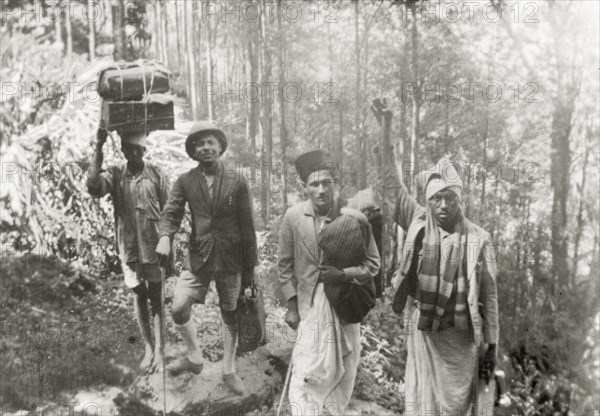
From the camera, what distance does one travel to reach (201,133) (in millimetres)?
3756

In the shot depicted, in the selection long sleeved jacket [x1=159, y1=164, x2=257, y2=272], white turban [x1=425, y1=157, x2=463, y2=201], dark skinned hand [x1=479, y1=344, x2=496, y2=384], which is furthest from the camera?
long sleeved jacket [x1=159, y1=164, x2=257, y2=272]

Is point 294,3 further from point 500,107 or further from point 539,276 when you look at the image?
point 539,276

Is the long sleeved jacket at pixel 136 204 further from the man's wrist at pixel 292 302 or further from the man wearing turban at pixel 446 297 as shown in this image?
the man wearing turban at pixel 446 297

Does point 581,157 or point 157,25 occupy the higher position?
point 157,25

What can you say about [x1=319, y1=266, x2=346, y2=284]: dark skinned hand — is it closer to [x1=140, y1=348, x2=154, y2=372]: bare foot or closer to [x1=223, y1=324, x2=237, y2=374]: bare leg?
[x1=223, y1=324, x2=237, y2=374]: bare leg

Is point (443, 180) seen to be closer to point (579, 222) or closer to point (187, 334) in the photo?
point (579, 222)

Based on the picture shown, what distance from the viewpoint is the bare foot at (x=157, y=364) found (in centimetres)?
398

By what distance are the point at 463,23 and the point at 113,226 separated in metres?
3.16

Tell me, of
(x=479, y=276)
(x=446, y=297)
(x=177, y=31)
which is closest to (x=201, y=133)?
(x=177, y=31)

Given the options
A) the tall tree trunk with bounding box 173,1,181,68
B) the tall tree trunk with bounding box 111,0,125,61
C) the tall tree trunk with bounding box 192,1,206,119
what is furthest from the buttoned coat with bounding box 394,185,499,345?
the tall tree trunk with bounding box 111,0,125,61

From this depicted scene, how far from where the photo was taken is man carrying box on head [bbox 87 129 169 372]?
3.88 meters

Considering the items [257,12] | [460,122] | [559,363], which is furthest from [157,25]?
[559,363]

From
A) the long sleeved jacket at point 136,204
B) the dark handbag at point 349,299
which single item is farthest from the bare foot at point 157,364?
the dark handbag at point 349,299

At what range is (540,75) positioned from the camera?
416cm
